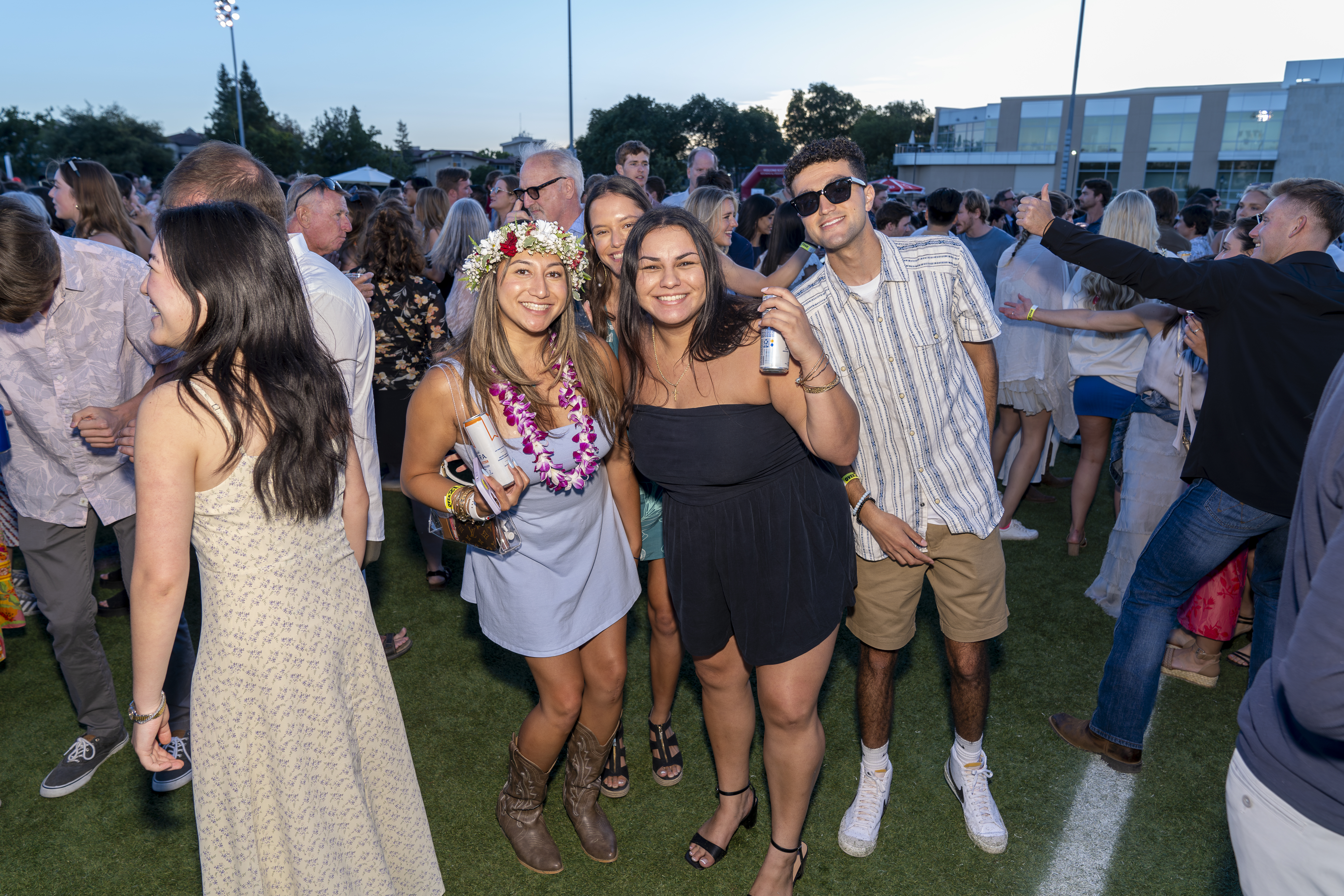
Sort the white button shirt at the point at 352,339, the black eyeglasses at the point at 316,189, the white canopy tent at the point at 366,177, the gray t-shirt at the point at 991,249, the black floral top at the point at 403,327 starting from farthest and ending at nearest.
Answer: the white canopy tent at the point at 366,177, the gray t-shirt at the point at 991,249, the black floral top at the point at 403,327, the black eyeglasses at the point at 316,189, the white button shirt at the point at 352,339

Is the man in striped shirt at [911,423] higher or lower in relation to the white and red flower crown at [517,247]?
lower

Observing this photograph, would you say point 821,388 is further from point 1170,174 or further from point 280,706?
point 1170,174

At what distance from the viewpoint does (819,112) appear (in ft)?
278

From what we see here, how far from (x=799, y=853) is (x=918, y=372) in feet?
5.43

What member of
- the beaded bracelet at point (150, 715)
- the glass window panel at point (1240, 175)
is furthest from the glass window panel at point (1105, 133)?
the beaded bracelet at point (150, 715)

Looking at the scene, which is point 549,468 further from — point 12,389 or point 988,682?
point 12,389

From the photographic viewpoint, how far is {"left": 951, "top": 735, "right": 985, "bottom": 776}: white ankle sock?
9.71 ft

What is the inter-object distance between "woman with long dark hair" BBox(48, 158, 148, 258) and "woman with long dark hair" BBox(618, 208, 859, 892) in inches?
151

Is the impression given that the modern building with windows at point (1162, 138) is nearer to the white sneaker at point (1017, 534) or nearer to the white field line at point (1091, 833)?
the white sneaker at point (1017, 534)

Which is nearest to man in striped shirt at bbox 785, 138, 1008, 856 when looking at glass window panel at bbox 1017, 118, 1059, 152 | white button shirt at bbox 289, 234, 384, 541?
white button shirt at bbox 289, 234, 384, 541

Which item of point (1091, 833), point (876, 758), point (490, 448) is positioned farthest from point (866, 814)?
point (490, 448)

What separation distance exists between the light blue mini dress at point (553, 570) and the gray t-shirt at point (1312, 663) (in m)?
1.75

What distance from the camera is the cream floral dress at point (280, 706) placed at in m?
1.83

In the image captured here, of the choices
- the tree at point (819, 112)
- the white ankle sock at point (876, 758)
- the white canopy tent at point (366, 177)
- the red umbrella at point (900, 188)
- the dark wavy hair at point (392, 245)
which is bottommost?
the white ankle sock at point (876, 758)
